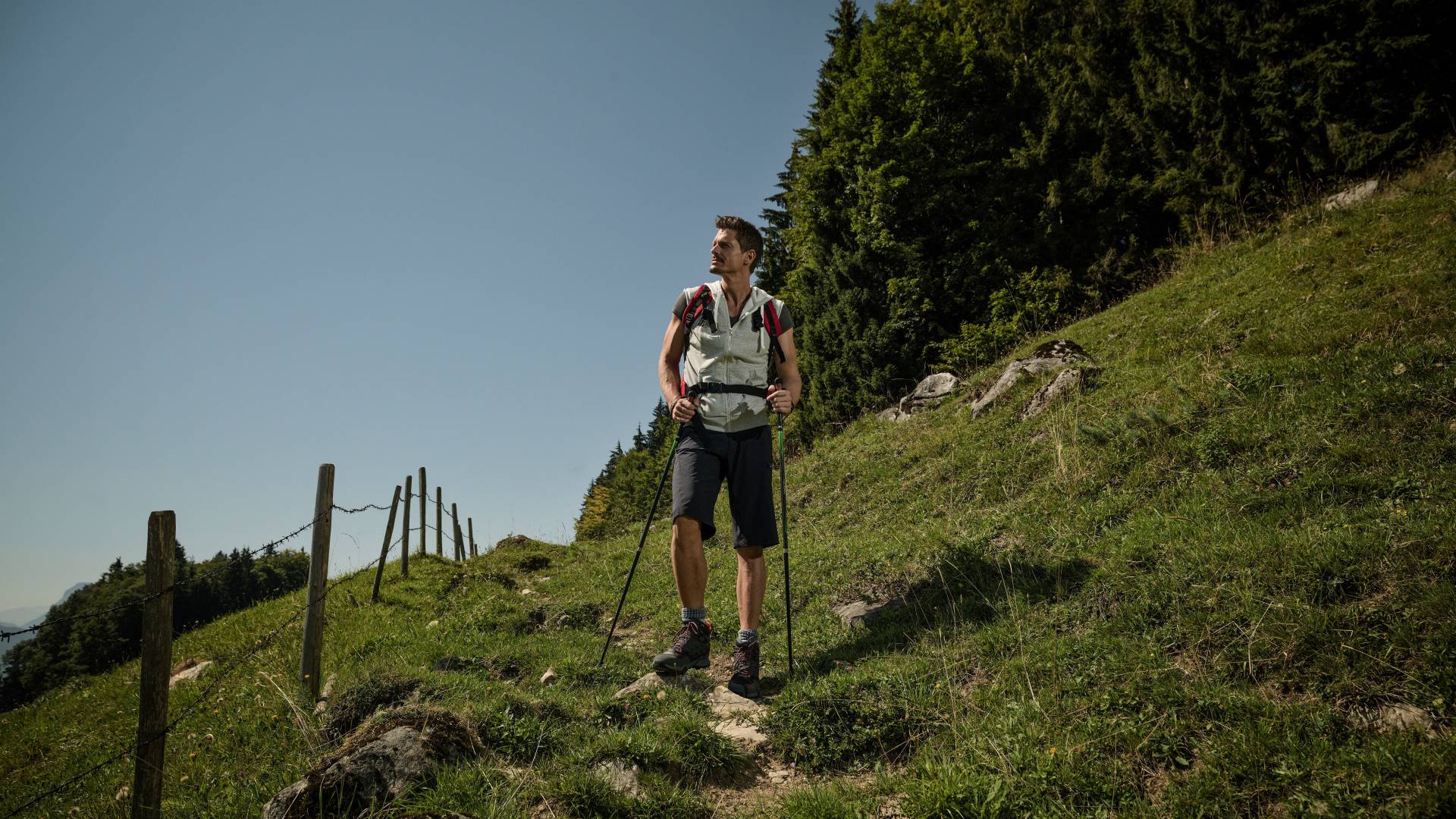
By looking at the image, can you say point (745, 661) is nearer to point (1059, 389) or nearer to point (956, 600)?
point (956, 600)

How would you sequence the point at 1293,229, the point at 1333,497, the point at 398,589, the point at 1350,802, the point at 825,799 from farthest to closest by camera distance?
1. the point at 1293,229
2. the point at 398,589
3. the point at 1333,497
4. the point at 825,799
5. the point at 1350,802

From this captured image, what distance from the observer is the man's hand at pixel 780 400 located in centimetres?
451

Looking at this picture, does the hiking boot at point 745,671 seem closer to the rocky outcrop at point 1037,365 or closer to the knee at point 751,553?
the knee at point 751,553

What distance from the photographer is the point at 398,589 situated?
32.8 ft

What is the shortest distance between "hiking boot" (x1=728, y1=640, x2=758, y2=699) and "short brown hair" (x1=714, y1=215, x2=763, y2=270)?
9.16ft

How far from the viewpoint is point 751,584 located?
14.2 ft

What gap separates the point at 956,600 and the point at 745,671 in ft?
5.83

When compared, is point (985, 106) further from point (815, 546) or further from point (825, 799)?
point (825, 799)

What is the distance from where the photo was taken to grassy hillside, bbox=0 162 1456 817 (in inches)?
97.5

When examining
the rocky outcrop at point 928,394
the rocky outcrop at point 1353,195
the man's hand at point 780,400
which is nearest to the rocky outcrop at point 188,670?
the man's hand at point 780,400

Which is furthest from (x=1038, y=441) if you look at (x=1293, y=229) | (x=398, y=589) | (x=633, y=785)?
(x=398, y=589)

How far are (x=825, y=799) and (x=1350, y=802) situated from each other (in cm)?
178

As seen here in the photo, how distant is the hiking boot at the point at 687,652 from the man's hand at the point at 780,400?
5.43ft

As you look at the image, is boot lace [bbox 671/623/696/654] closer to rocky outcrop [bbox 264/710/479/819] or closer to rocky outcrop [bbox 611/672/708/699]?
rocky outcrop [bbox 611/672/708/699]
